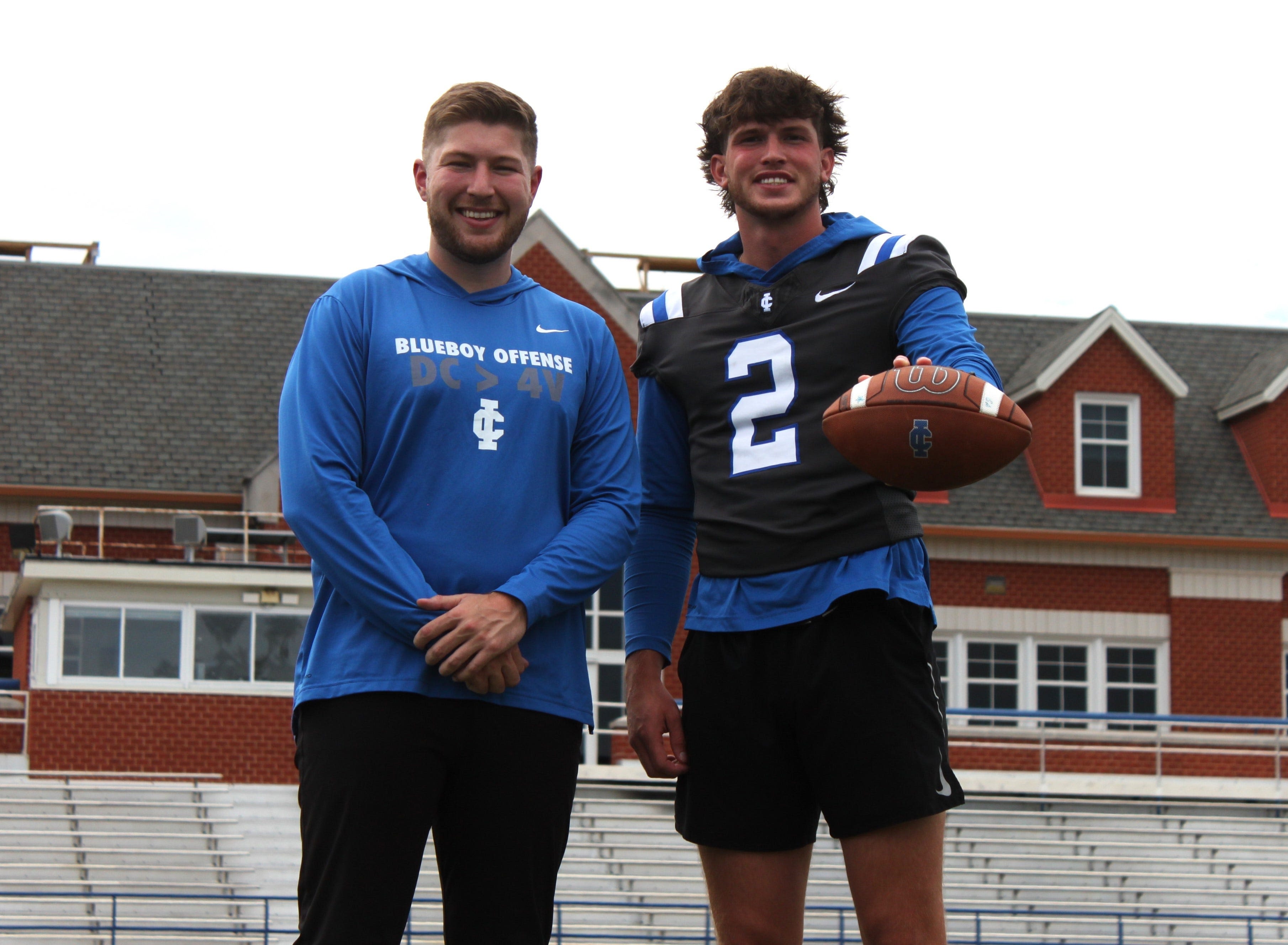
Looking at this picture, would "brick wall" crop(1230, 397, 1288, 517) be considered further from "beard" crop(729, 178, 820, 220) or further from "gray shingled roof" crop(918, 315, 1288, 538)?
"beard" crop(729, 178, 820, 220)

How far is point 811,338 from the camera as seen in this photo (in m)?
3.61

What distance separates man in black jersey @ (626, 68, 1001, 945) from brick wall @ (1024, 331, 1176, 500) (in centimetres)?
2045

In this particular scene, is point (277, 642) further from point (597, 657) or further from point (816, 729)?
point (816, 729)

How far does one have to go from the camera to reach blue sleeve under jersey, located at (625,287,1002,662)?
391cm

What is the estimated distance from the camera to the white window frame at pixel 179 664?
1988 cm

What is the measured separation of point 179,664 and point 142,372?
21.1 ft

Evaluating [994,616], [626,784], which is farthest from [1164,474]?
[626,784]

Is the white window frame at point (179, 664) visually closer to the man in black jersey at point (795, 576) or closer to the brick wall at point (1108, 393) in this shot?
the brick wall at point (1108, 393)

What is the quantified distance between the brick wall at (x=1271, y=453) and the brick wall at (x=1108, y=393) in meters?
1.53

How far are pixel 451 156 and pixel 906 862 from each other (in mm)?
1916

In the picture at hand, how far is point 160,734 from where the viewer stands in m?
19.9

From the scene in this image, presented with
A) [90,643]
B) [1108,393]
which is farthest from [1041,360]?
[90,643]

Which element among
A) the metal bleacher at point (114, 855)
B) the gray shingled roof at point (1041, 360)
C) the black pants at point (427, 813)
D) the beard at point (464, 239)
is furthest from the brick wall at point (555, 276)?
the black pants at point (427, 813)

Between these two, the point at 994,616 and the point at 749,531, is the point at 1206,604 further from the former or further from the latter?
the point at 749,531
